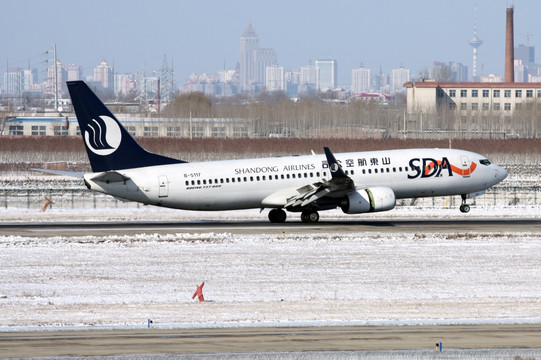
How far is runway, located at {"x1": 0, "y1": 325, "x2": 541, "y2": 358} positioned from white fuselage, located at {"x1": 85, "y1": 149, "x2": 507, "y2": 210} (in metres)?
24.7

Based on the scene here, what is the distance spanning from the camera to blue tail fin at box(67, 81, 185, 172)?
46594 millimetres

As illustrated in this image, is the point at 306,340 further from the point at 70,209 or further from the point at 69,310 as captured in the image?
the point at 70,209

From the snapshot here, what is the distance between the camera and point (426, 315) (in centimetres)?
2481

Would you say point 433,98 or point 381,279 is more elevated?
point 433,98

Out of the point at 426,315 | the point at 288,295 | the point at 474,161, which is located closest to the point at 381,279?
the point at 288,295

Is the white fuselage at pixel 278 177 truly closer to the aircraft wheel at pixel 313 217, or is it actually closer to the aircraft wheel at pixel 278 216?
the aircraft wheel at pixel 278 216

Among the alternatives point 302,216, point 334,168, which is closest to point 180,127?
point 302,216

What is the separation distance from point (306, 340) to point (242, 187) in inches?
1073

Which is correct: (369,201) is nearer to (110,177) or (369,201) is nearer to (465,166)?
(465,166)

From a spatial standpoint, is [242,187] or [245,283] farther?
[242,187]

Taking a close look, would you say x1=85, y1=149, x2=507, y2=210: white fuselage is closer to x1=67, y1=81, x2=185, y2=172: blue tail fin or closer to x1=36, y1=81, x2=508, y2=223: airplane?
x1=36, y1=81, x2=508, y2=223: airplane

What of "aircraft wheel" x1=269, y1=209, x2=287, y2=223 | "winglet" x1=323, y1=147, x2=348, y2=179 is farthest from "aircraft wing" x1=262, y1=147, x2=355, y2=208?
"aircraft wheel" x1=269, y1=209, x2=287, y2=223

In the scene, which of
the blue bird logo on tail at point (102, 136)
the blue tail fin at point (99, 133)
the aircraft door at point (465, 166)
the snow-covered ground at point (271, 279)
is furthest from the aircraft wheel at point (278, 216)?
the aircraft door at point (465, 166)

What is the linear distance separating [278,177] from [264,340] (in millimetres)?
27959
